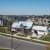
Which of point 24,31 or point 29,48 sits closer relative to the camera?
point 29,48

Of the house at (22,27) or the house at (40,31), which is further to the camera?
the house at (22,27)

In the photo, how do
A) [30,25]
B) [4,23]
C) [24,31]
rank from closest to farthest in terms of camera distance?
[24,31], [30,25], [4,23]

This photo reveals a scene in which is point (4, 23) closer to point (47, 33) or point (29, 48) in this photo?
point (47, 33)

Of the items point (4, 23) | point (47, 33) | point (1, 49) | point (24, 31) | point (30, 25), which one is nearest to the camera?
point (1, 49)

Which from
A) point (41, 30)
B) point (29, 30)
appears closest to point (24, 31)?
point (29, 30)

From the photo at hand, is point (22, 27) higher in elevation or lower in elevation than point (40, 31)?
higher

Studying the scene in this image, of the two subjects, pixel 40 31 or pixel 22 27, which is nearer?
pixel 40 31

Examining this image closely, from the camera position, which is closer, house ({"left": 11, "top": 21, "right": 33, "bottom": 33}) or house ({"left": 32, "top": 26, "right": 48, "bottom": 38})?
house ({"left": 32, "top": 26, "right": 48, "bottom": 38})

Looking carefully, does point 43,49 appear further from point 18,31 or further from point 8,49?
point 18,31

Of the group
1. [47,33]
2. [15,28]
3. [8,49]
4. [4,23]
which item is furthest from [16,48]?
[4,23]
